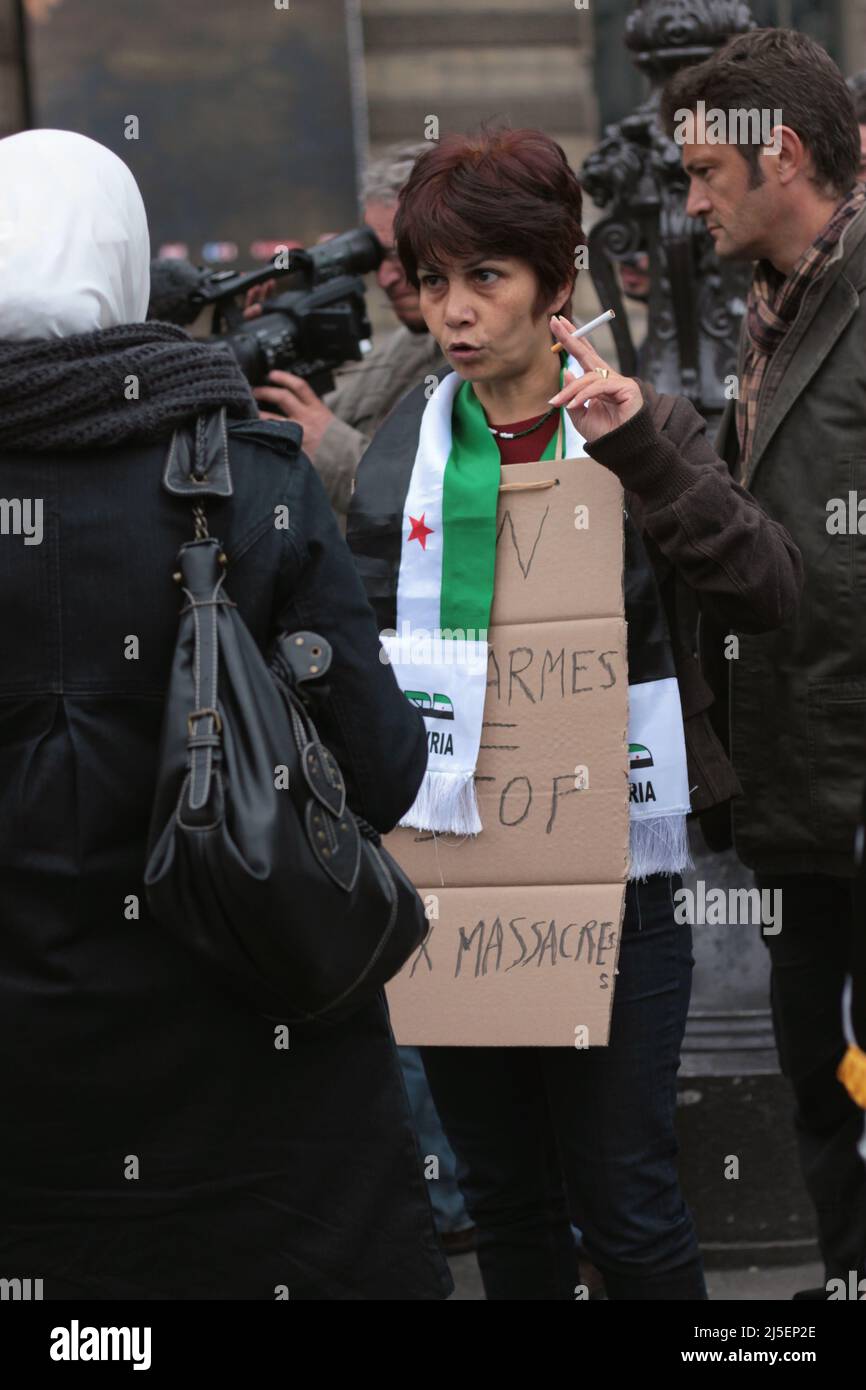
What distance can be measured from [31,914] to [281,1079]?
329mm

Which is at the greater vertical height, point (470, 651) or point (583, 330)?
point (583, 330)

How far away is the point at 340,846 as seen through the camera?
6.68 feet

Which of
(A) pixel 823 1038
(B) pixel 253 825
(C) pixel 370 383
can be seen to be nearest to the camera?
(B) pixel 253 825

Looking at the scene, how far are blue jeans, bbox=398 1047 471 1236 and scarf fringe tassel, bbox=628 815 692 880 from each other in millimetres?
1438

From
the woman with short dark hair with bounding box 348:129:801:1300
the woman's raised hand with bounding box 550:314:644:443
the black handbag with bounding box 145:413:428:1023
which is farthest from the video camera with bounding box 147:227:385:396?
the black handbag with bounding box 145:413:428:1023

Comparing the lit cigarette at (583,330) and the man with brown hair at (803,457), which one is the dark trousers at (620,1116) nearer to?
the man with brown hair at (803,457)

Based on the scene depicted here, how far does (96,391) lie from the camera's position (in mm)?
2031

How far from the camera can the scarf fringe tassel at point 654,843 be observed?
109 inches

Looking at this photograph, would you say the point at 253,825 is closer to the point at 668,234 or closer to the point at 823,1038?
the point at 823,1038

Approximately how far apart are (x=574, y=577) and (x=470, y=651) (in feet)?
0.60

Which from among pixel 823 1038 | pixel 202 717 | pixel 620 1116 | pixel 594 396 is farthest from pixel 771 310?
pixel 202 717

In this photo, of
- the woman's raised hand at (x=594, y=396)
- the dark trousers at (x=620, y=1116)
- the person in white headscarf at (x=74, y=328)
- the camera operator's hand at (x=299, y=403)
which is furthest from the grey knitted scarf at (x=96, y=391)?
the camera operator's hand at (x=299, y=403)

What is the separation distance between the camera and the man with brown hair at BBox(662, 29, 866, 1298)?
10.1 ft
